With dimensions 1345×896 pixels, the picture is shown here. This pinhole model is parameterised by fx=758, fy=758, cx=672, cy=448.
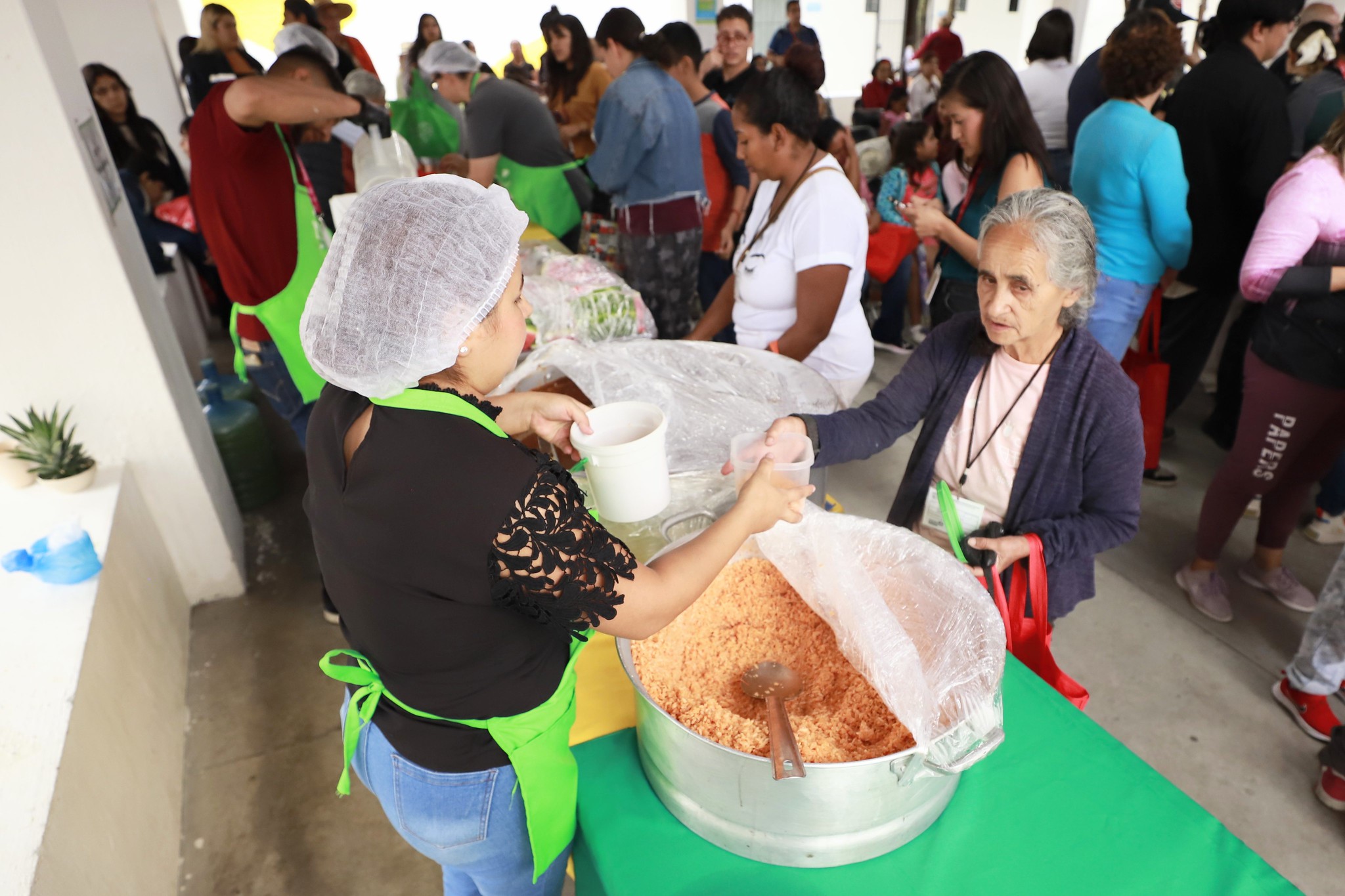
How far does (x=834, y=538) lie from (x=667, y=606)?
1.13 feet

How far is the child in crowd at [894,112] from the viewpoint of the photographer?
24.5 feet

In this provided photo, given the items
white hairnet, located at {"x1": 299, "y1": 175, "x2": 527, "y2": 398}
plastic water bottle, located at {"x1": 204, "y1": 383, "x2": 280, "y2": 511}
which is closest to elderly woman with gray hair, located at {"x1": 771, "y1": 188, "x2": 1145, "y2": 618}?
white hairnet, located at {"x1": 299, "y1": 175, "x2": 527, "y2": 398}

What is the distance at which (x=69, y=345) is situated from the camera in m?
2.21

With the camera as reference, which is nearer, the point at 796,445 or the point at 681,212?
the point at 796,445

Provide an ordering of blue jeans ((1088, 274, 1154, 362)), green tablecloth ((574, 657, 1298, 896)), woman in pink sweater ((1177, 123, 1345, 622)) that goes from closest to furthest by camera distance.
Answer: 1. green tablecloth ((574, 657, 1298, 896))
2. woman in pink sweater ((1177, 123, 1345, 622))
3. blue jeans ((1088, 274, 1154, 362))

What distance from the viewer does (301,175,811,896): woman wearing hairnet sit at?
805 millimetres

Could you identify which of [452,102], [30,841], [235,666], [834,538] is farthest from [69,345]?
[452,102]

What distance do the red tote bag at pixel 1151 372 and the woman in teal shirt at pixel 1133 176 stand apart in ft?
0.49

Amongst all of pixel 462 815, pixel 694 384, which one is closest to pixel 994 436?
pixel 694 384

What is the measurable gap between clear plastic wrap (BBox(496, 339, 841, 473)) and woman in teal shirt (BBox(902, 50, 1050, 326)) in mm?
592

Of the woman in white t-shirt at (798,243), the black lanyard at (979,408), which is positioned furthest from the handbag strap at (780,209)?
the black lanyard at (979,408)

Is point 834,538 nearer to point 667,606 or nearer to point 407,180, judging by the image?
point 667,606

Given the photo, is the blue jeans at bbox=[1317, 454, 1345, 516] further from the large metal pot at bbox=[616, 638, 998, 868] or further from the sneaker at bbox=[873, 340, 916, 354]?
the large metal pot at bbox=[616, 638, 998, 868]

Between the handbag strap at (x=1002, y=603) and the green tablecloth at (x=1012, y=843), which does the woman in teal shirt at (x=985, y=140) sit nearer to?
the handbag strap at (x=1002, y=603)
